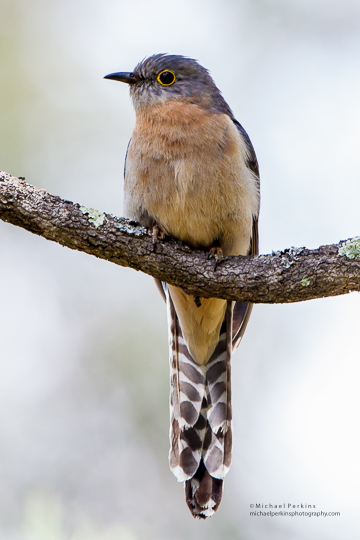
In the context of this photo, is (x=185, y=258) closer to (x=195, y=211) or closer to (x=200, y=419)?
(x=195, y=211)

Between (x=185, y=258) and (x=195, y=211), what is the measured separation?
0.62m

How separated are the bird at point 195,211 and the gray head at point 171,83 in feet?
0.04

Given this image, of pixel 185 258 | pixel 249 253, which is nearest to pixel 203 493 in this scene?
pixel 185 258

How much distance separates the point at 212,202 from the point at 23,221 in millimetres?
1688

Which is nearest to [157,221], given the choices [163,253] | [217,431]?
[163,253]

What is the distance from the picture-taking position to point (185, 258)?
432 centimetres

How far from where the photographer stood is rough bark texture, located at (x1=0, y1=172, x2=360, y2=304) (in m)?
3.79

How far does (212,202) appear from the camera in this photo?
477 cm

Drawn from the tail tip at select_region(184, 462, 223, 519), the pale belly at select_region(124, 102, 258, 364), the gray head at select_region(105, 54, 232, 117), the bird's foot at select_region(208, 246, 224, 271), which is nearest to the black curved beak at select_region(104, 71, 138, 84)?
the gray head at select_region(105, 54, 232, 117)

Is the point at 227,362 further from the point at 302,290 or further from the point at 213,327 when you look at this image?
the point at 302,290

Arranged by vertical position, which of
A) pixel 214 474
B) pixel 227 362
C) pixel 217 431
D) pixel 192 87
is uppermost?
pixel 192 87

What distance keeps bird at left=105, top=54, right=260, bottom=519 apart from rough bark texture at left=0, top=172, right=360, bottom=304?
0.21m

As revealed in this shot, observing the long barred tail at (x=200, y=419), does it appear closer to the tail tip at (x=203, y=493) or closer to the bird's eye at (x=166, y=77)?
the tail tip at (x=203, y=493)

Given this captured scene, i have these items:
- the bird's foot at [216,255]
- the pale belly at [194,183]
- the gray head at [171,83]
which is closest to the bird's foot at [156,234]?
the pale belly at [194,183]
